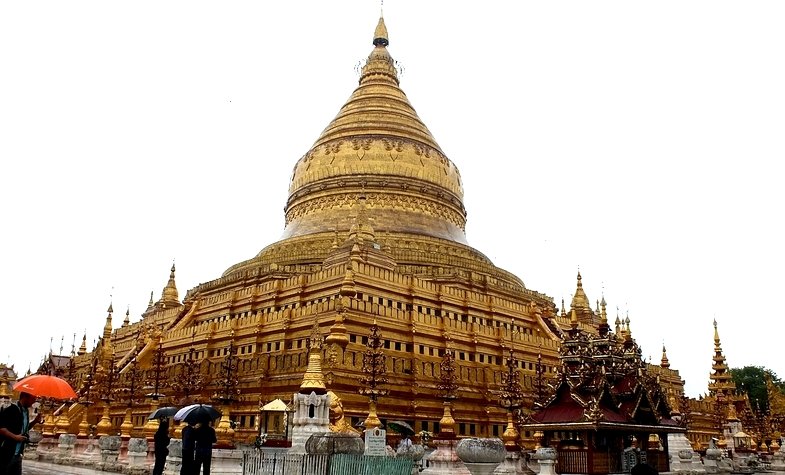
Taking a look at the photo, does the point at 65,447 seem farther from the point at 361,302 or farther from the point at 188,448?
the point at 188,448

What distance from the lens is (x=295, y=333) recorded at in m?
34.8

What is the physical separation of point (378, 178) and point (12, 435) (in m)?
41.1

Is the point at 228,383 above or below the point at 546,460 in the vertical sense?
above

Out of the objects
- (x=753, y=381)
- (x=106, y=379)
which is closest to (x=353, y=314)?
(x=106, y=379)

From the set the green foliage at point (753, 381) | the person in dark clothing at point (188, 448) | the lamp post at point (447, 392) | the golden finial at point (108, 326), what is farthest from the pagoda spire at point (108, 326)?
the green foliage at point (753, 381)

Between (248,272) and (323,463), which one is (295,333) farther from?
(323,463)

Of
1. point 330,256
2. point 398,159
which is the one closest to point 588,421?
point 330,256

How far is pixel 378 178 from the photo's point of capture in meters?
50.1

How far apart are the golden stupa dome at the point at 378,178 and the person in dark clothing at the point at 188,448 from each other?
1248 inches

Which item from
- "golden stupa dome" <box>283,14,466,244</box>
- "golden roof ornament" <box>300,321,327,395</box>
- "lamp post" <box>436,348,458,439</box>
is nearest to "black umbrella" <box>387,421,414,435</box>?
"lamp post" <box>436,348,458,439</box>

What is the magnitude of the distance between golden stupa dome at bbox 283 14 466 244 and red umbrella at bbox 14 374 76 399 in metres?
35.0

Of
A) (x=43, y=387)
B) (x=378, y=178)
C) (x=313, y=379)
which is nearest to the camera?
(x=43, y=387)

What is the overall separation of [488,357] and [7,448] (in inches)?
1191

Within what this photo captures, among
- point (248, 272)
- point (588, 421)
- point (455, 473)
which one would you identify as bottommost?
point (455, 473)
